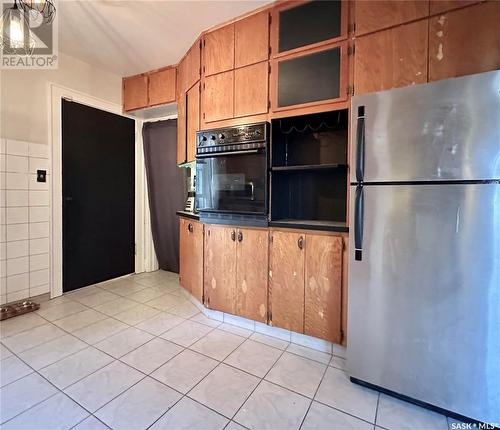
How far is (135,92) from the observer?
10.5 ft

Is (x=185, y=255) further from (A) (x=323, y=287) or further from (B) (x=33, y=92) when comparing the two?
(B) (x=33, y=92)

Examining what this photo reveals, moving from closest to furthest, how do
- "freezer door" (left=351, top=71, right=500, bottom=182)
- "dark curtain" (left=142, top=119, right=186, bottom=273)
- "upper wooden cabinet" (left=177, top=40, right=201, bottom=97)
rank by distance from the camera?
"freezer door" (left=351, top=71, right=500, bottom=182) → "upper wooden cabinet" (left=177, top=40, right=201, bottom=97) → "dark curtain" (left=142, top=119, right=186, bottom=273)

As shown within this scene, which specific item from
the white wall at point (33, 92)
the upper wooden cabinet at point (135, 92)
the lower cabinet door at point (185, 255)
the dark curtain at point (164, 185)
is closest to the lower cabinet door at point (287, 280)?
the lower cabinet door at point (185, 255)

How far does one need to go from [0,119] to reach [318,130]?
287cm

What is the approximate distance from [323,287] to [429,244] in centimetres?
72

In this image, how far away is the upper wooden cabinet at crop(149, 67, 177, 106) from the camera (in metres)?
2.96

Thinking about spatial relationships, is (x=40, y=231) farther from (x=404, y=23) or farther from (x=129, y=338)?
(x=404, y=23)

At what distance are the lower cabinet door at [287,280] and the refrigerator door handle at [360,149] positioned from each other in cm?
58

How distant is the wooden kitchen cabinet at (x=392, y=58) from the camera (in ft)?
4.83

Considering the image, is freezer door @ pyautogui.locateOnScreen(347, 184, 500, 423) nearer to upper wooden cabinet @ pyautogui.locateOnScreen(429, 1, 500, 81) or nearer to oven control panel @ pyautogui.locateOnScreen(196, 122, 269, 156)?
upper wooden cabinet @ pyautogui.locateOnScreen(429, 1, 500, 81)

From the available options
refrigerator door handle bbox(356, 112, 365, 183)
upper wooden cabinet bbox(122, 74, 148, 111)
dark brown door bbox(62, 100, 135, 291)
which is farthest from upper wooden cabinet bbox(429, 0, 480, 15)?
dark brown door bbox(62, 100, 135, 291)

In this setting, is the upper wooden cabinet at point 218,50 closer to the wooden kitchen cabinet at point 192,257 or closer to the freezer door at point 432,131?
the freezer door at point 432,131

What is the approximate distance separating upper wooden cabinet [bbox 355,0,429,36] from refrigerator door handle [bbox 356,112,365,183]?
65cm

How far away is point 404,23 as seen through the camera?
1507mm
